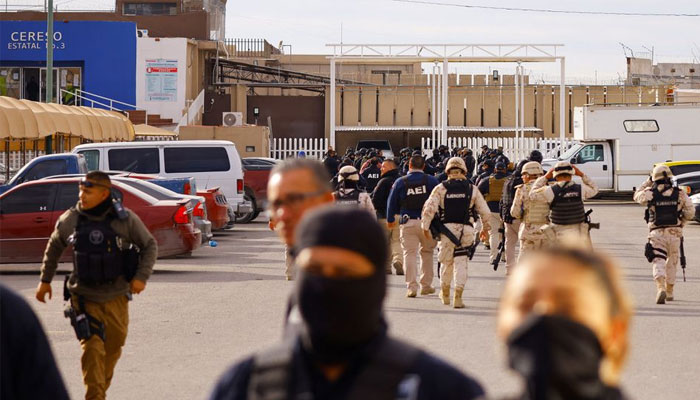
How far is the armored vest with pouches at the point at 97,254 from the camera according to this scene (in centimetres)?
891

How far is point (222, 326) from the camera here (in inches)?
527

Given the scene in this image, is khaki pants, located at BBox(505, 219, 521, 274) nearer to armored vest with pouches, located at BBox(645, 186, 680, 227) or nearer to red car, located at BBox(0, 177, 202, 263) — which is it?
armored vest with pouches, located at BBox(645, 186, 680, 227)

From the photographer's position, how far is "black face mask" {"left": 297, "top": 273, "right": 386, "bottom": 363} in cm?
273

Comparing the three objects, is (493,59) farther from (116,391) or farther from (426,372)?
(426,372)

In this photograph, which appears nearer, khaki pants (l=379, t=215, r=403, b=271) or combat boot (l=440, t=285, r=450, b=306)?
A: combat boot (l=440, t=285, r=450, b=306)

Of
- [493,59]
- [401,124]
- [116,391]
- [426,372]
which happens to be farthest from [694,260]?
[401,124]

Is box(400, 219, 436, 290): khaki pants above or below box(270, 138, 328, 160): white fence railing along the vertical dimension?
below

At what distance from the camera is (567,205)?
15.5 metres

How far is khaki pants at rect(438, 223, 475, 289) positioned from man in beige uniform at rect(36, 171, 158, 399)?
6599 millimetres

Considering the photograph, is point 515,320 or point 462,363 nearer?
point 515,320

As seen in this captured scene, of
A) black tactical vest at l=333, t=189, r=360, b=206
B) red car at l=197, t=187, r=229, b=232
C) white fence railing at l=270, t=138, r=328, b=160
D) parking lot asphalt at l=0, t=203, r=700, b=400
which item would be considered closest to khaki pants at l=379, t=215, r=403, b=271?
parking lot asphalt at l=0, t=203, r=700, b=400

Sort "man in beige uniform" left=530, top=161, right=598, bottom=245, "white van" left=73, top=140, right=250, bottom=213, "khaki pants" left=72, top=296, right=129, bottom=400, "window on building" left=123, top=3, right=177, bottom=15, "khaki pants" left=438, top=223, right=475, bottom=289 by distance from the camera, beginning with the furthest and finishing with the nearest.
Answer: "window on building" left=123, top=3, right=177, bottom=15 < "white van" left=73, top=140, right=250, bottom=213 < "man in beige uniform" left=530, top=161, right=598, bottom=245 < "khaki pants" left=438, top=223, right=475, bottom=289 < "khaki pants" left=72, top=296, right=129, bottom=400

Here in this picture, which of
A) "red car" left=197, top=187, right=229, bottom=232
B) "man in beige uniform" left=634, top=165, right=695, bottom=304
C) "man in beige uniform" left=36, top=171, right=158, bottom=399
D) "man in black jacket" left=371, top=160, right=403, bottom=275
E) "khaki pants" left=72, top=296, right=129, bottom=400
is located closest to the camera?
"khaki pants" left=72, top=296, right=129, bottom=400

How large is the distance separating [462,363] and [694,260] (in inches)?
490
